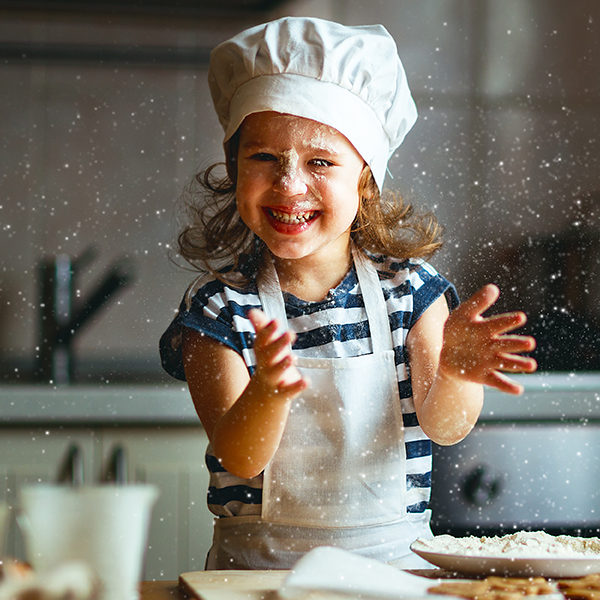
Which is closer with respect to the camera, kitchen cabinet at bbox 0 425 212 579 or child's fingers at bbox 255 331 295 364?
child's fingers at bbox 255 331 295 364

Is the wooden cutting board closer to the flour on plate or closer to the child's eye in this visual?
the flour on plate

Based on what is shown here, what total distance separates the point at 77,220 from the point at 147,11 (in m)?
0.19

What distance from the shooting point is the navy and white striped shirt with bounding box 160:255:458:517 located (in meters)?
0.40

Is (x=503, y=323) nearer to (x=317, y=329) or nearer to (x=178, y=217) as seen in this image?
(x=317, y=329)

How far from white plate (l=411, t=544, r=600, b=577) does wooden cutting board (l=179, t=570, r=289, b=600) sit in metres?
0.05

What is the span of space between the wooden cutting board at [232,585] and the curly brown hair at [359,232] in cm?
17

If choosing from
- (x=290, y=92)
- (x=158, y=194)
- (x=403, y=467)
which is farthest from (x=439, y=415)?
(x=158, y=194)

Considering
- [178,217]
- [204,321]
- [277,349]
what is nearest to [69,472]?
[204,321]

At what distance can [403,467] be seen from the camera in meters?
0.40

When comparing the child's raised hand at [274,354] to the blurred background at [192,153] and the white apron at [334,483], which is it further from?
the blurred background at [192,153]

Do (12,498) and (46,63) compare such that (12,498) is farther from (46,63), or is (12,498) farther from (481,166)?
(481,166)

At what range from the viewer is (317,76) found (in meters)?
0.39

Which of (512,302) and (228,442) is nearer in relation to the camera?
(228,442)

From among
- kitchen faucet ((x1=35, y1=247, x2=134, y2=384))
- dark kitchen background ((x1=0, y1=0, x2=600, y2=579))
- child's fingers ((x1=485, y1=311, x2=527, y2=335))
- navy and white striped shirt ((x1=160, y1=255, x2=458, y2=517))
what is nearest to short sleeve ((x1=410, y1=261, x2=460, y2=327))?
navy and white striped shirt ((x1=160, y1=255, x2=458, y2=517))
